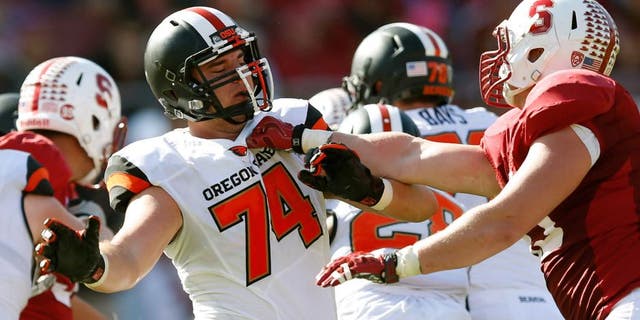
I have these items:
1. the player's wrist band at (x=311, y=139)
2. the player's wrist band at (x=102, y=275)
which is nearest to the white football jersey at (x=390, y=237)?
the player's wrist band at (x=311, y=139)

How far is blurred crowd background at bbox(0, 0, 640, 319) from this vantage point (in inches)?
456

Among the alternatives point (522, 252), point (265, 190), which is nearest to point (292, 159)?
point (265, 190)

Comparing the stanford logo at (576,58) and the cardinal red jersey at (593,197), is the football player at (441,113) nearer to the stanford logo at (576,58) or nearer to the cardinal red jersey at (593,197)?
the stanford logo at (576,58)

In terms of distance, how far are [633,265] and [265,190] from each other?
1385 millimetres

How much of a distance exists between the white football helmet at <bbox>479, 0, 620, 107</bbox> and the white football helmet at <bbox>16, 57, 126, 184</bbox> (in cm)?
281

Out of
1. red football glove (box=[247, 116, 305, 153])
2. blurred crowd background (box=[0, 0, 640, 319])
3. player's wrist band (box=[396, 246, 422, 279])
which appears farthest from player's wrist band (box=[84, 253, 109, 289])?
blurred crowd background (box=[0, 0, 640, 319])

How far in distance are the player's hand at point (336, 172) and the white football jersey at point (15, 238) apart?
1484 millimetres

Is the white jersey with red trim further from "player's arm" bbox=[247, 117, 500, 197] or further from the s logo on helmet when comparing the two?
the s logo on helmet

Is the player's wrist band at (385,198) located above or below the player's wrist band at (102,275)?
below

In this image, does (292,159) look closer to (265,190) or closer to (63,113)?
(265,190)

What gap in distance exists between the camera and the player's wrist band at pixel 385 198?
463 cm

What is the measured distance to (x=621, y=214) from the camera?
13.6 feet

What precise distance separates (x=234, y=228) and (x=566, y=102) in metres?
1.30

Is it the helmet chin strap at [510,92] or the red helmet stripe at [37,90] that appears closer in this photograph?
the helmet chin strap at [510,92]
